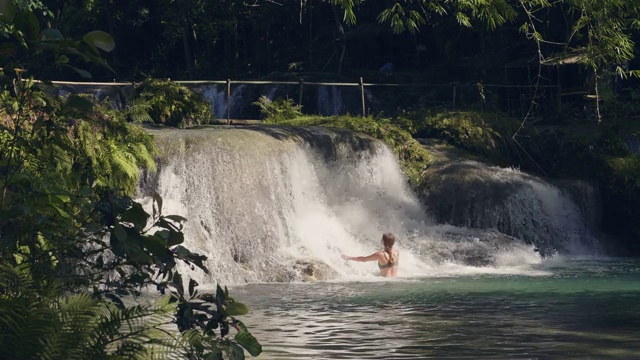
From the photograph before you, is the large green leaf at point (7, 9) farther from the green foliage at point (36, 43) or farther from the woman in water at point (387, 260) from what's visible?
the woman in water at point (387, 260)

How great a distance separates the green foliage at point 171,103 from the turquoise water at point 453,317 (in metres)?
6.66

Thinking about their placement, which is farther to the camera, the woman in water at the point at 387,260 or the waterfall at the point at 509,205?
the waterfall at the point at 509,205

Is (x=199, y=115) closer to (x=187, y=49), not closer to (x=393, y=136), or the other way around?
(x=393, y=136)

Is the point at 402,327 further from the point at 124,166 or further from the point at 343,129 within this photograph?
the point at 343,129

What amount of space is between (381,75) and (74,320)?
32.2 m

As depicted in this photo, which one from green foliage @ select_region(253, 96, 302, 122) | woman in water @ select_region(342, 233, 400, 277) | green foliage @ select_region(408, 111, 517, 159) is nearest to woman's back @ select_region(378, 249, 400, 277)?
woman in water @ select_region(342, 233, 400, 277)

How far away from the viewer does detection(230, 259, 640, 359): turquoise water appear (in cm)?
1062

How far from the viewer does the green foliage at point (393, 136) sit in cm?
2423

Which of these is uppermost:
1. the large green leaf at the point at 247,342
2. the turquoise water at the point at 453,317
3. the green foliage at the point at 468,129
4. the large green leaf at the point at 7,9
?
the green foliage at the point at 468,129

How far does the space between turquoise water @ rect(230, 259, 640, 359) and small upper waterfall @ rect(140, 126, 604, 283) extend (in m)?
1.68

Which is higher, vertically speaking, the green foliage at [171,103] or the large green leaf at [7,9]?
the green foliage at [171,103]

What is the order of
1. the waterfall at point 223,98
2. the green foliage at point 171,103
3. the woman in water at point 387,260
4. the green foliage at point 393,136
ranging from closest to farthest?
the woman in water at point 387,260 < the green foliage at point 171,103 < the green foliage at point 393,136 < the waterfall at point 223,98

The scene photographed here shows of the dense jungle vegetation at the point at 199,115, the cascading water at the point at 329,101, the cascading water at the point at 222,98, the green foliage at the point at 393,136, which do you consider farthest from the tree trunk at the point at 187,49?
the green foliage at the point at 393,136

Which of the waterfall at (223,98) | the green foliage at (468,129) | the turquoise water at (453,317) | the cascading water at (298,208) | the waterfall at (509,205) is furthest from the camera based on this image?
the waterfall at (223,98)
